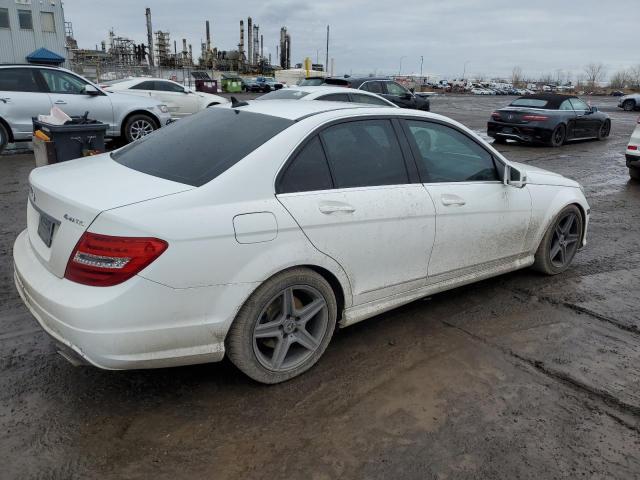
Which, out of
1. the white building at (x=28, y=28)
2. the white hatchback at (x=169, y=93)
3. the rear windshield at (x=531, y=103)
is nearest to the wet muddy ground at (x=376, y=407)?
the white hatchback at (x=169, y=93)

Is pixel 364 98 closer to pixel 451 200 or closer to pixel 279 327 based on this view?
pixel 451 200

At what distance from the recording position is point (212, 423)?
2820mm

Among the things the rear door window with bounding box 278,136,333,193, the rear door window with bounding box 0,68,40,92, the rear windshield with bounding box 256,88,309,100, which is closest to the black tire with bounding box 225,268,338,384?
the rear door window with bounding box 278,136,333,193

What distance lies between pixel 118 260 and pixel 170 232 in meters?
0.27

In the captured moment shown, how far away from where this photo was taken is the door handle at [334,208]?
3121 mm

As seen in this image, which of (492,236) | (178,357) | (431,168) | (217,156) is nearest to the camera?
(178,357)

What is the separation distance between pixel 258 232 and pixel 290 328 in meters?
0.66

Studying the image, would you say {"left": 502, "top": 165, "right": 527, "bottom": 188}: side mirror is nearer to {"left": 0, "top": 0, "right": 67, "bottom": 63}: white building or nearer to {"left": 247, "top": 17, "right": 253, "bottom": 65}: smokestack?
{"left": 0, "top": 0, "right": 67, "bottom": 63}: white building

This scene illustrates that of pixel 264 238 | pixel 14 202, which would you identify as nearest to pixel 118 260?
pixel 264 238

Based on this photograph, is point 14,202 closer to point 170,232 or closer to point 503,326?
point 170,232

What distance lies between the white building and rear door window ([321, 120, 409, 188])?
4671 centimetres

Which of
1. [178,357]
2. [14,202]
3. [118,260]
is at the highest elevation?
[118,260]

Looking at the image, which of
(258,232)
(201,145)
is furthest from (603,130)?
(258,232)

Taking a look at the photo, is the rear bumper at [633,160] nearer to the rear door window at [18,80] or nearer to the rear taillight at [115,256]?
the rear taillight at [115,256]
